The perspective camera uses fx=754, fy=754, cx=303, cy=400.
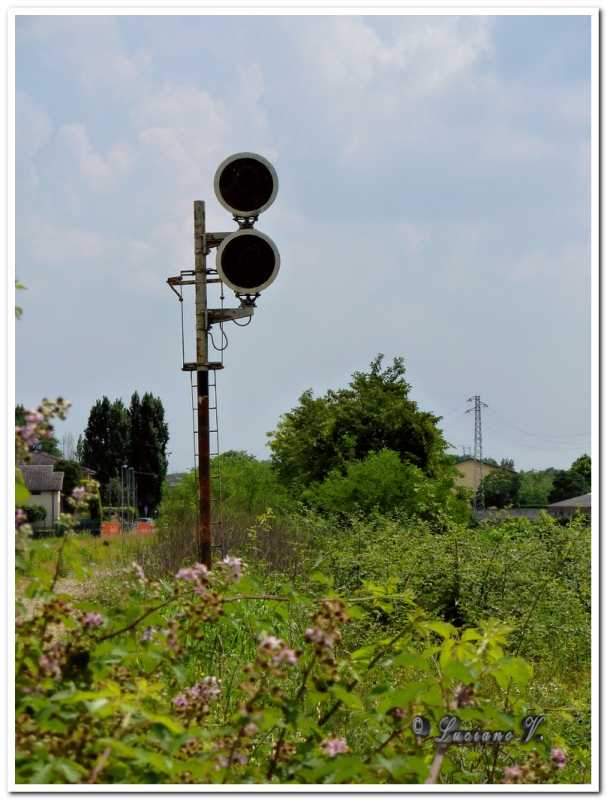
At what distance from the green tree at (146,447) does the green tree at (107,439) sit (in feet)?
1.14

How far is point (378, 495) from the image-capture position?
1211 centimetres

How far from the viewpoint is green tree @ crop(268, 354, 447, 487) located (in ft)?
50.9

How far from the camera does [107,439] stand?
16328 mm

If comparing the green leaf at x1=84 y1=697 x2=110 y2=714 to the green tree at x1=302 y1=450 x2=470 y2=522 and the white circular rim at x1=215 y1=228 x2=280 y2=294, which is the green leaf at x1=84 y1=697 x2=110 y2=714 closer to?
the white circular rim at x1=215 y1=228 x2=280 y2=294

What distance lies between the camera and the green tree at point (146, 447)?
57.6ft

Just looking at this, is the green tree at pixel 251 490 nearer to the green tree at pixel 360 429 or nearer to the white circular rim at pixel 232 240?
the green tree at pixel 360 429

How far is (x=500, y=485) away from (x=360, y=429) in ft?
59.4

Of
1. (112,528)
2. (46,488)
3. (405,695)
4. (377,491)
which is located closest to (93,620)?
(405,695)

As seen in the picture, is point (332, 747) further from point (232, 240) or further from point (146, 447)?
point (146, 447)

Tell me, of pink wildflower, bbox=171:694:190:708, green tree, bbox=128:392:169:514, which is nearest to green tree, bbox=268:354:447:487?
green tree, bbox=128:392:169:514

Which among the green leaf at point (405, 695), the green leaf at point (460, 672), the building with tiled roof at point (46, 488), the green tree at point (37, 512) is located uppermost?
the building with tiled roof at point (46, 488)

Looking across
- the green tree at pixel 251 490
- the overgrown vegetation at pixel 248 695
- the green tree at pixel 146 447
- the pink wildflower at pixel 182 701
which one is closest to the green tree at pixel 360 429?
the green tree at pixel 251 490
